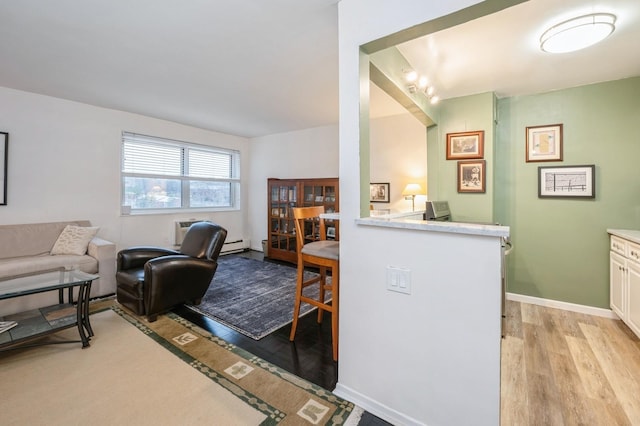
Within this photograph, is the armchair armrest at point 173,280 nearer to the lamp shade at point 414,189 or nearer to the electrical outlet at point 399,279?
the electrical outlet at point 399,279

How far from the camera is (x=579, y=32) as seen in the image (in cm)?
182

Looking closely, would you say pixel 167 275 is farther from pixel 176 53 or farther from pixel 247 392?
pixel 176 53

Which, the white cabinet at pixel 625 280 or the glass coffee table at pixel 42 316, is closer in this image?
the glass coffee table at pixel 42 316

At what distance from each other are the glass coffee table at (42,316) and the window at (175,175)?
224 centimetres

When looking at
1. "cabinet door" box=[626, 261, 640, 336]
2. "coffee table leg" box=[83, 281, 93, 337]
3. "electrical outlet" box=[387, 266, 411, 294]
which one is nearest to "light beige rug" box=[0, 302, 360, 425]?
"coffee table leg" box=[83, 281, 93, 337]

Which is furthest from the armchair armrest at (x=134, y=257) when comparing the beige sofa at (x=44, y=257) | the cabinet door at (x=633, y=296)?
the cabinet door at (x=633, y=296)

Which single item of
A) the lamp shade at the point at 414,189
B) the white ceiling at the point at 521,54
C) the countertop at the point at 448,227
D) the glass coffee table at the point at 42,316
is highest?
the white ceiling at the point at 521,54

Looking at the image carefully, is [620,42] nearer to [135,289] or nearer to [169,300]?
[169,300]

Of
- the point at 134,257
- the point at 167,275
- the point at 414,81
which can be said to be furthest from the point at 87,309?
the point at 414,81

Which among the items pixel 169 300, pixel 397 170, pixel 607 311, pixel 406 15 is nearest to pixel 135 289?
pixel 169 300

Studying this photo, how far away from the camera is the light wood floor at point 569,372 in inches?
61.8

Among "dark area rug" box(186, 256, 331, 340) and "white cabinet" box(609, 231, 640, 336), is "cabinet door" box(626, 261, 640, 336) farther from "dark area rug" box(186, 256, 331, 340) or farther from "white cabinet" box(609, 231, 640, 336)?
"dark area rug" box(186, 256, 331, 340)

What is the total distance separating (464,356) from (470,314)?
0.68 ft

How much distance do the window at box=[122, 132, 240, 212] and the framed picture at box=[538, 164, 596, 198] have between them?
5.19 meters
